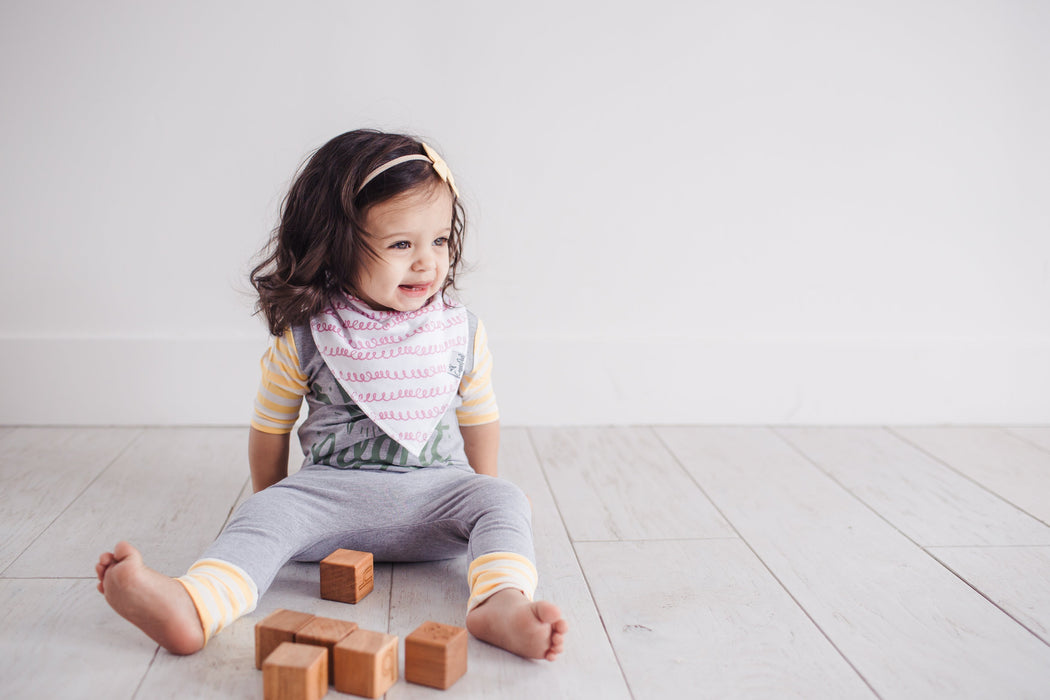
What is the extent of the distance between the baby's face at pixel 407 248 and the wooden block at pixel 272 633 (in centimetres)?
39

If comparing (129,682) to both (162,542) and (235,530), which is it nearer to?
(235,530)

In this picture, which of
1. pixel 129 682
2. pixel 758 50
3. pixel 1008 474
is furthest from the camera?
pixel 758 50

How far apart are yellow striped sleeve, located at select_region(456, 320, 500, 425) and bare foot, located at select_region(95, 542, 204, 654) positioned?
17.0 inches

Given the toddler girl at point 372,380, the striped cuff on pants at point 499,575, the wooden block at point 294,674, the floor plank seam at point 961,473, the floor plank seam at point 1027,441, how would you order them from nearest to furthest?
1. the wooden block at point 294,674
2. the striped cuff on pants at point 499,575
3. the toddler girl at point 372,380
4. the floor plank seam at point 961,473
5. the floor plank seam at point 1027,441

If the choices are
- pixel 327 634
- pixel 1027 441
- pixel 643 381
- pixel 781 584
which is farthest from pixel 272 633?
pixel 1027 441

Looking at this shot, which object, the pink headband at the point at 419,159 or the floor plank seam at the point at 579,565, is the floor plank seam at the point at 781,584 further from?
the pink headband at the point at 419,159

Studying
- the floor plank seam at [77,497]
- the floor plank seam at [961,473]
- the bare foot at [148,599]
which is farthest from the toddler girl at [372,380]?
the floor plank seam at [961,473]

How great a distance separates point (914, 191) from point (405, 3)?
3.09 ft

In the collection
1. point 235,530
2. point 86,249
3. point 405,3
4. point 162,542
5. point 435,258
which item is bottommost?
point 162,542

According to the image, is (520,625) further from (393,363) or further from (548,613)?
(393,363)

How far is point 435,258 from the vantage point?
3.35 feet

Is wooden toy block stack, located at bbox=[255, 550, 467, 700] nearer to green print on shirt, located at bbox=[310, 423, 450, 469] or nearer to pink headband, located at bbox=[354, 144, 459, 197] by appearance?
green print on shirt, located at bbox=[310, 423, 450, 469]

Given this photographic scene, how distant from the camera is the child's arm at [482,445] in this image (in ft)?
3.73

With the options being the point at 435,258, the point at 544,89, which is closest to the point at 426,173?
the point at 435,258
